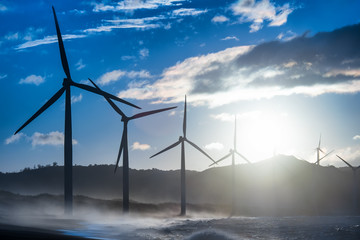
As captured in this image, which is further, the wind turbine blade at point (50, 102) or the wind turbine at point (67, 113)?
the wind turbine blade at point (50, 102)

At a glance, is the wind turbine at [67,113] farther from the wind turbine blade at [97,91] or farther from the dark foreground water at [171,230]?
the dark foreground water at [171,230]

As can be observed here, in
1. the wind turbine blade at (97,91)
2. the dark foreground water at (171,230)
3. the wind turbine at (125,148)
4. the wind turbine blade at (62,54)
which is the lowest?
the dark foreground water at (171,230)

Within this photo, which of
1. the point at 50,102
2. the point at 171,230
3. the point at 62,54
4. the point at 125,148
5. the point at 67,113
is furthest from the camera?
the point at 125,148

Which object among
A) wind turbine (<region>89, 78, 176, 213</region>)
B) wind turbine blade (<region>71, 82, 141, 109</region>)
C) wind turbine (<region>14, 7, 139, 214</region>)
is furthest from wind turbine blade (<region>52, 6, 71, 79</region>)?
wind turbine (<region>89, 78, 176, 213</region>)

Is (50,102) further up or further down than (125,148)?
further up

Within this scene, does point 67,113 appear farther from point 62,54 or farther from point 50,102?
point 62,54

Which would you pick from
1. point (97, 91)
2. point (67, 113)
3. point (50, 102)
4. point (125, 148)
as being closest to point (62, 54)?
point (97, 91)

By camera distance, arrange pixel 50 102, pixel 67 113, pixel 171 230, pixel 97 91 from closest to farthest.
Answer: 1. pixel 171 230
2. pixel 67 113
3. pixel 50 102
4. pixel 97 91

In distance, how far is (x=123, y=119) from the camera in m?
71.6

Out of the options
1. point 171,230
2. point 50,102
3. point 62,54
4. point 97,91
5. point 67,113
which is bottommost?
point 171,230

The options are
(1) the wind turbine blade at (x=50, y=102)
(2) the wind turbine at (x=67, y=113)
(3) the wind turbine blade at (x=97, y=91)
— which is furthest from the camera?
(3) the wind turbine blade at (x=97, y=91)

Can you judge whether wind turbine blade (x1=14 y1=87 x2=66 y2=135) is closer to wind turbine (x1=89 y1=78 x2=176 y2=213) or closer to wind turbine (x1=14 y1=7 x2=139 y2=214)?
wind turbine (x1=14 y1=7 x2=139 y2=214)

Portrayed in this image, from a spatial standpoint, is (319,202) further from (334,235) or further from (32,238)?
(32,238)

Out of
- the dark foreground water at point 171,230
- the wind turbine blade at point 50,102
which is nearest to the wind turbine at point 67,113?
the wind turbine blade at point 50,102
